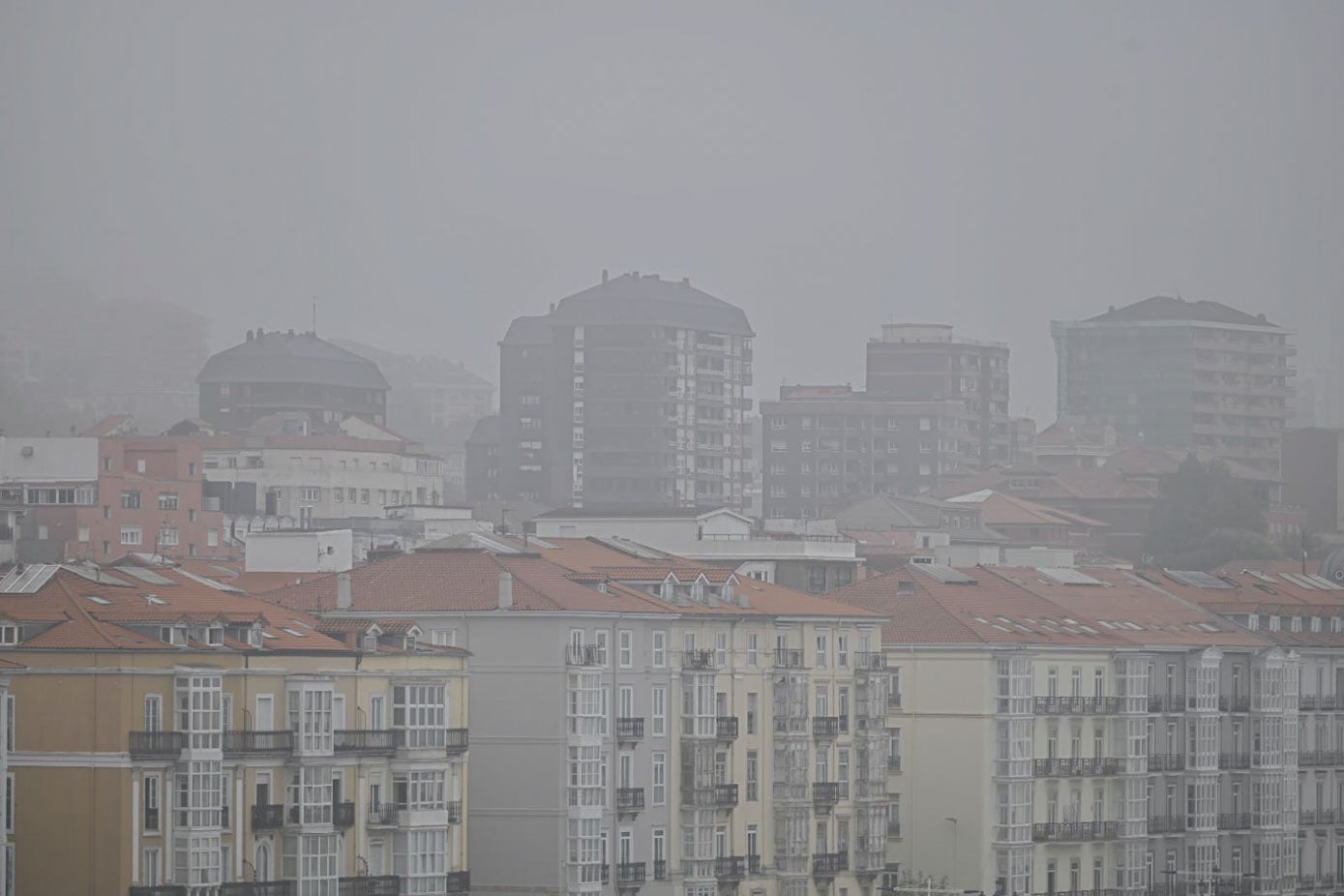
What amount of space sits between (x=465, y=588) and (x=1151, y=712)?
106 feet

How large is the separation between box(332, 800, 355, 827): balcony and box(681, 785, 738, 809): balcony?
56.3ft

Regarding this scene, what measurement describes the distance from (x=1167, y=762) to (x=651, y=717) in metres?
28.0

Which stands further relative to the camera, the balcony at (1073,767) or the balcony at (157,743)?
the balcony at (1073,767)

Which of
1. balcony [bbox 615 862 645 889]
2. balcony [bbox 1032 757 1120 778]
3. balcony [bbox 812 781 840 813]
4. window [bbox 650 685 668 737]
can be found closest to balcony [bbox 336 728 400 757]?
balcony [bbox 615 862 645 889]

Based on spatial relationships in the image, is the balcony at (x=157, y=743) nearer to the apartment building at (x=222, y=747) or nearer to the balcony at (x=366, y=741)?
the apartment building at (x=222, y=747)

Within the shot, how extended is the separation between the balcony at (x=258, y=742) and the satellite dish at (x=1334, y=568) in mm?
95632

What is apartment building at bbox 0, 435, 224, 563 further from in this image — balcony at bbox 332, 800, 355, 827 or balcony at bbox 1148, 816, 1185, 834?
balcony at bbox 332, 800, 355, 827

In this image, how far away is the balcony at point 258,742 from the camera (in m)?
89.4

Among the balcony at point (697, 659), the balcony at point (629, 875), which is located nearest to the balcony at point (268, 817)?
the balcony at point (629, 875)

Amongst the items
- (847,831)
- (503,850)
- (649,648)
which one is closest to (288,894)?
(503,850)

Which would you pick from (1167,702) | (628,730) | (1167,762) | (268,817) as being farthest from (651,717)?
(1167,702)

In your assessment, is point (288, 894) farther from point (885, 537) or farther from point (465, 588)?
point (885, 537)

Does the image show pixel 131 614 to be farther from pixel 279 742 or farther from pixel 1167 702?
pixel 1167 702

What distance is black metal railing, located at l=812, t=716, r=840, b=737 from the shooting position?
4535 inches
